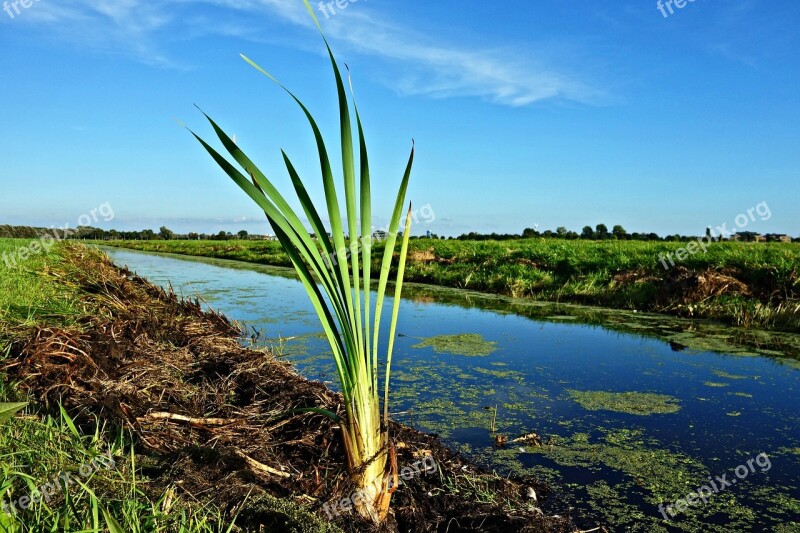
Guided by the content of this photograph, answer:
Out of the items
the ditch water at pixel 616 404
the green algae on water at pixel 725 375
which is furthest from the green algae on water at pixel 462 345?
the green algae on water at pixel 725 375

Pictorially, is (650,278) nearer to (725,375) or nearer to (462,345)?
(725,375)

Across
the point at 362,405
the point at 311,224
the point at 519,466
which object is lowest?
the point at 519,466

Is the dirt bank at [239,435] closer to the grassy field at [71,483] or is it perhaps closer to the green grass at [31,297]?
the grassy field at [71,483]

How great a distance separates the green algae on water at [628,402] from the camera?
3.52 meters

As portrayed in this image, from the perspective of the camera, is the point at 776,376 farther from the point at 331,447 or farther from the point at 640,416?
the point at 331,447

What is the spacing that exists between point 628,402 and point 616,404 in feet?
0.37

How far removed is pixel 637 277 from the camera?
8617 mm

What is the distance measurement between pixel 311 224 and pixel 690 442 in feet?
7.87

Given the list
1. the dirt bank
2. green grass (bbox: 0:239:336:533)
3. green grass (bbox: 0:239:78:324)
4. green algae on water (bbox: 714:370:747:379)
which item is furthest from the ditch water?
green grass (bbox: 0:239:78:324)

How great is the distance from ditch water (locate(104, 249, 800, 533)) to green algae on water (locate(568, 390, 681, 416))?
18 mm

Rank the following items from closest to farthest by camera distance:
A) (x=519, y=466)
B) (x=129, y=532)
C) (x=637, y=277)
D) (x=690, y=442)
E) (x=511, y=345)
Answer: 1. (x=129, y=532)
2. (x=519, y=466)
3. (x=690, y=442)
4. (x=511, y=345)
5. (x=637, y=277)

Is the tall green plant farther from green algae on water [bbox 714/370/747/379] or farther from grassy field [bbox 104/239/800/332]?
grassy field [bbox 104/239/800/332]

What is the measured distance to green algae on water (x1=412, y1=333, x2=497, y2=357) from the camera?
5.13 metres

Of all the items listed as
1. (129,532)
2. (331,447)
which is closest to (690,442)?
(331,447)
